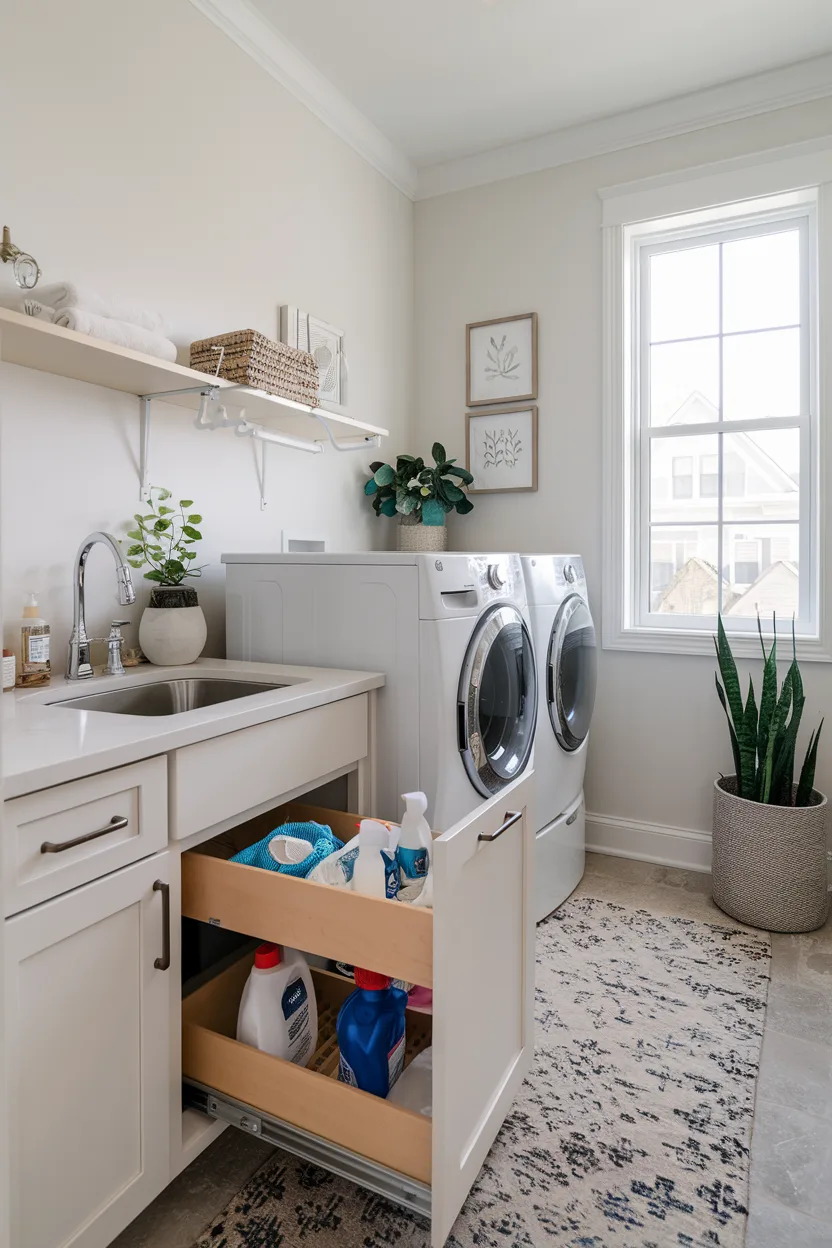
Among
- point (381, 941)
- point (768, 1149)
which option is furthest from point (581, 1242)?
point (381, 941)

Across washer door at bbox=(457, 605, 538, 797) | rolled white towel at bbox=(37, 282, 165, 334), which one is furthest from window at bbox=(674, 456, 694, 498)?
rolled white towel at bbox=(37, 282, 165, 334)

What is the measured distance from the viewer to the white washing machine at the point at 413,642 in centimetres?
169

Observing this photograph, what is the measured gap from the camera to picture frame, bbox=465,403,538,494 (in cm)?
291

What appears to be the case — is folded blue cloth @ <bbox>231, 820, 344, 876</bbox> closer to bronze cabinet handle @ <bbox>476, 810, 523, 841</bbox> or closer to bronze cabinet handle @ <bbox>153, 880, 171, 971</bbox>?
bronze cabinet handle @ <bbox>153, 880, 171, 971</bbox>

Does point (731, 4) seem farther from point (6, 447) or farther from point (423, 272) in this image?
point (6, 447)

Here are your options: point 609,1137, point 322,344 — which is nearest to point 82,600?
point 322,344

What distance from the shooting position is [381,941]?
1.06 m

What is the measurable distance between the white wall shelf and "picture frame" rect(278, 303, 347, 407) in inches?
9.9

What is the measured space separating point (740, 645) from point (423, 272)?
2.04m

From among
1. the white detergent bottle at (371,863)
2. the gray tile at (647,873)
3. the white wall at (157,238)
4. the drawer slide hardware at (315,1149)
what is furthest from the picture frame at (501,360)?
the drawer slide hardware at (315,1149)

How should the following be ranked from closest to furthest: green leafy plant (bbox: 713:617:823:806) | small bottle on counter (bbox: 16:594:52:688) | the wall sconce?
the wall sconce < small bottle on counter (bbox: 16:594:52:688) < green leafy plant (bbox: 713:617:823:806)

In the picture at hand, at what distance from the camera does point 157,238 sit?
1.88 metres

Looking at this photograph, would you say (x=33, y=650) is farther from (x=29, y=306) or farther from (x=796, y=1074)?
(x=796, y=1074)

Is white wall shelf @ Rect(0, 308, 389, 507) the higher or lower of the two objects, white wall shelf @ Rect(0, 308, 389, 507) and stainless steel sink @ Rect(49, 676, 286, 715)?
the higher
